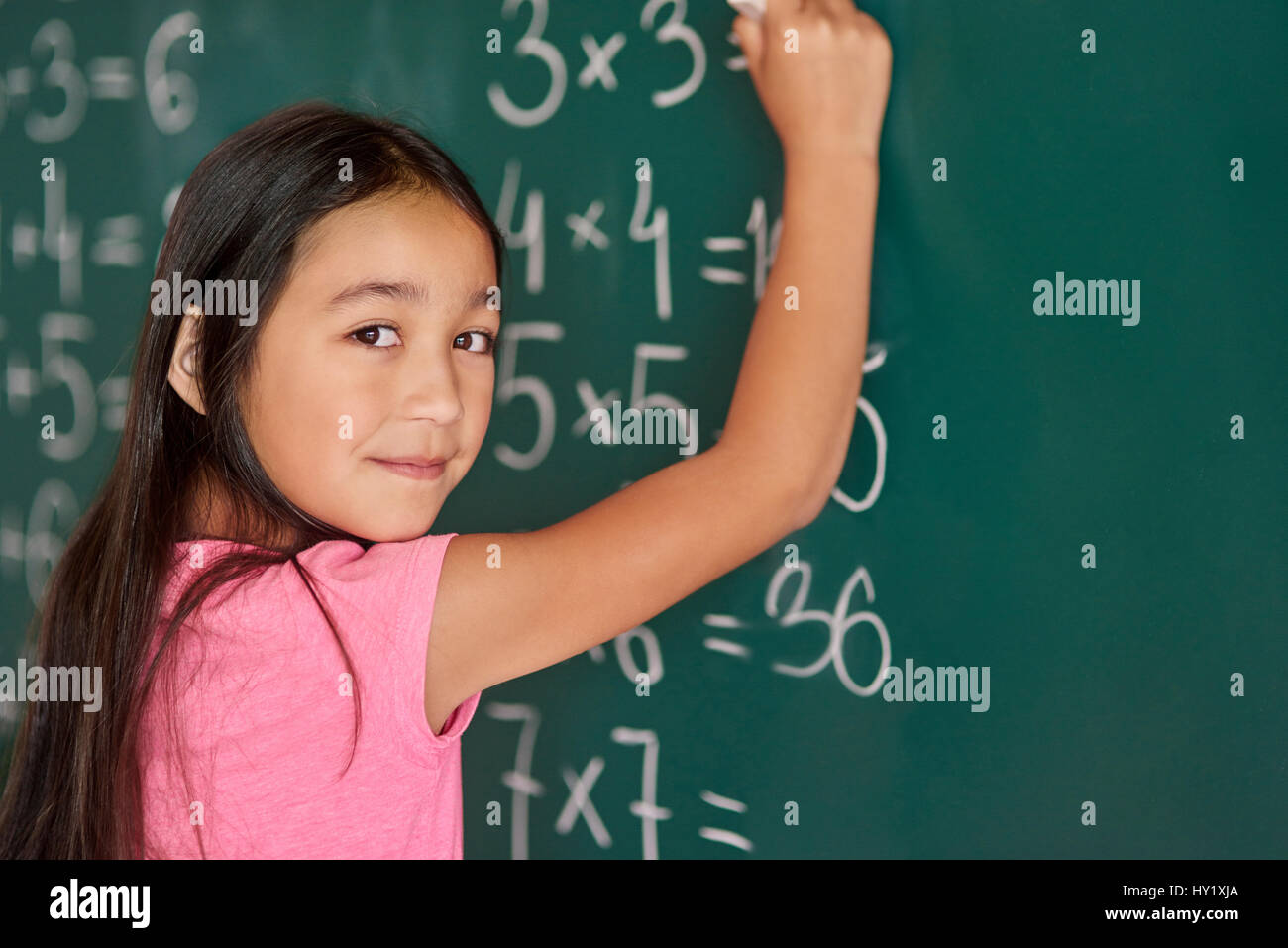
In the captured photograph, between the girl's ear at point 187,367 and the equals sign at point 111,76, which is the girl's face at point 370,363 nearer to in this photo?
the girl's ear at point 187,367

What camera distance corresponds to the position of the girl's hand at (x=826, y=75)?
0.93 metres

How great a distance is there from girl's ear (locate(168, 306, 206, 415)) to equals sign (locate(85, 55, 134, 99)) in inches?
15.0

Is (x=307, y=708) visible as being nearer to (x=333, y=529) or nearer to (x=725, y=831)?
(x=333, y=529)

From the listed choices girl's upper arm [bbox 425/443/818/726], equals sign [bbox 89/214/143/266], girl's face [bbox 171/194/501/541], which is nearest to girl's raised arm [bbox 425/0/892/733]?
girl's upper arm [bbox 425/443/818/726]

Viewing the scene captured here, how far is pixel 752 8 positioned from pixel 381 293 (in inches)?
19.6

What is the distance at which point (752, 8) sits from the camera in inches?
37.7

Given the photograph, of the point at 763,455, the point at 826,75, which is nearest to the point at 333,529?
the point at 763,455

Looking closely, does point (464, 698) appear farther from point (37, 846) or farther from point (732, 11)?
point (732, 11)

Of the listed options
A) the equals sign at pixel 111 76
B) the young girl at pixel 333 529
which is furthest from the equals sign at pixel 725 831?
the equals sign at pixel 111 76

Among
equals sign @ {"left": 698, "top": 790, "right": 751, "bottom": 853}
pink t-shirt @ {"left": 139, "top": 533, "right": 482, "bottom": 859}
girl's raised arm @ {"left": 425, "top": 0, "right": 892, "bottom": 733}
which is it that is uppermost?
girl's raised arm @ {"left": 425, "top": 0, "right": 892, "bottom": 733}

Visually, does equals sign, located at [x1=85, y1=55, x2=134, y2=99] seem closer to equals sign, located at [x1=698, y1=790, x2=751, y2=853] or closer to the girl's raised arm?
the girl's raised arm

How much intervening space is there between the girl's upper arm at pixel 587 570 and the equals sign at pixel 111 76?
672 mm

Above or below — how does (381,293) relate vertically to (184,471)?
above

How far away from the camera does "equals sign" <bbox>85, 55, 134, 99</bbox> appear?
3.33ft
